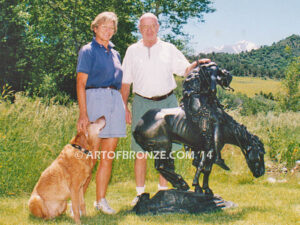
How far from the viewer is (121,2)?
20.4 metres

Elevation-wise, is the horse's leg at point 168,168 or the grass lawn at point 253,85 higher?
the grass lawn at point 253,85

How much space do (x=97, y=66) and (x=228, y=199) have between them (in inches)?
109

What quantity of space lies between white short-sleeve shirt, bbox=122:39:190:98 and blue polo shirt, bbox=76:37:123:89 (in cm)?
44

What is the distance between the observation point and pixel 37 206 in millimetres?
3482

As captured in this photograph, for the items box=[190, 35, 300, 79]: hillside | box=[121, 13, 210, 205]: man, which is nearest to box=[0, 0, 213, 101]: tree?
box=[121, 13, 210, 205]: man

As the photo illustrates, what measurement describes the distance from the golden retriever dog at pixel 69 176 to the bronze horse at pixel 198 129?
26.4 inches

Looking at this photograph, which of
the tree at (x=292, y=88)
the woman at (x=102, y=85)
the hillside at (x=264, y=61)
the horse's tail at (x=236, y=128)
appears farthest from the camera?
the hillside at (x=264, y=61)

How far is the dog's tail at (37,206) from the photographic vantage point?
3457 mm

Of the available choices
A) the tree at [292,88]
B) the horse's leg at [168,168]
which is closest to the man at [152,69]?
the horse's leg at [168,168]

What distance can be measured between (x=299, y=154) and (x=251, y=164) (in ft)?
11.6

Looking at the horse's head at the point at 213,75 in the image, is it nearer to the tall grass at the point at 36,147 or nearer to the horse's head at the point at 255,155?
the horse's head at the point at 255,155

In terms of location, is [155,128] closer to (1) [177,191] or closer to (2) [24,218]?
(1) [177,191]

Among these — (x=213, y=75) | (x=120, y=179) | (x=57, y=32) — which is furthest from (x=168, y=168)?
(x=57, y=32)
